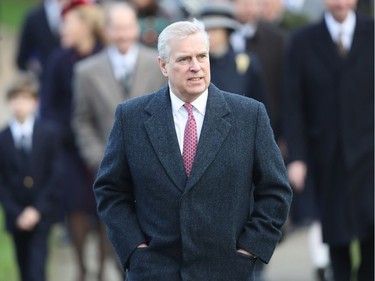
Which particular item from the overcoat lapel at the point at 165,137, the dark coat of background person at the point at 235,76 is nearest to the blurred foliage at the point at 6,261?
the dark coat of background person at the point at 235,76

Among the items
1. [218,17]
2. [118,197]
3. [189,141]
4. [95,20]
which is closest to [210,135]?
[189,141]

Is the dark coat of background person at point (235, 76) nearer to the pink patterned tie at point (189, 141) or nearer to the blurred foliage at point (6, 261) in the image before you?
the blurred foliage at point (6, 261)

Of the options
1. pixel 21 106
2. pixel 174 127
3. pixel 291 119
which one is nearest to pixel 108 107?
pixel 21 106

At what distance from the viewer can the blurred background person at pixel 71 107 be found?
1203 cm

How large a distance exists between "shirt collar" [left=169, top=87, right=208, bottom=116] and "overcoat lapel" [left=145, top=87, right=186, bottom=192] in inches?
0.9

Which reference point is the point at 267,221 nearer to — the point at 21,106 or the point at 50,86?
the point at 21,106

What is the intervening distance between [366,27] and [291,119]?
31.4 inches

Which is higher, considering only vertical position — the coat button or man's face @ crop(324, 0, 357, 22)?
man's face @ crop(324, 0, 357, 22)

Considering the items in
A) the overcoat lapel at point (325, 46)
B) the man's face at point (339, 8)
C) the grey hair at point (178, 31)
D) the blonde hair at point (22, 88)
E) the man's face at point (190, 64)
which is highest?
the grey hair at point (178, 31)

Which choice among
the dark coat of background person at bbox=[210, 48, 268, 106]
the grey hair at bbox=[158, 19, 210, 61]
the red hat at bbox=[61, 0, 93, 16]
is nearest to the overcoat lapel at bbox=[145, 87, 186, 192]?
the grey hair at bbox=[158, 19, 210, 61]

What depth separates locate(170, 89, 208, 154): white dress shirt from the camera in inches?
263

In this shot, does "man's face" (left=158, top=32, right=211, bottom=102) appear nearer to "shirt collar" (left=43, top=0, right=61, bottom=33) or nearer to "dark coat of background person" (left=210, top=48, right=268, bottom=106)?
"dark coat of background person" (left=210, top=48, right=268, bottom=106)

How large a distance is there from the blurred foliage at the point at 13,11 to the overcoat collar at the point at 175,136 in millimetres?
23427

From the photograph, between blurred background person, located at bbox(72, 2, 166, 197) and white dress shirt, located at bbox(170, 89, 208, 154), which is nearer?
white dress shirt, located at bbox(170, 89, 208, 154)
